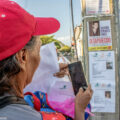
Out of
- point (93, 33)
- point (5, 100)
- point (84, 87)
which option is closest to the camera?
point (5, 100)

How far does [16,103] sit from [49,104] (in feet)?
1.50

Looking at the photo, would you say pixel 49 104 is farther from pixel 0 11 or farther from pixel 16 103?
pixel 0 11

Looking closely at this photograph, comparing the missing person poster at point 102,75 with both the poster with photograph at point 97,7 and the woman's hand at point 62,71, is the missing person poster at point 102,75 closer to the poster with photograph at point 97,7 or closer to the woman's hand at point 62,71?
the poster with photograph at point 97,7

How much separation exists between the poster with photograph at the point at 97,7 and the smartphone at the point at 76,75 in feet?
4.62

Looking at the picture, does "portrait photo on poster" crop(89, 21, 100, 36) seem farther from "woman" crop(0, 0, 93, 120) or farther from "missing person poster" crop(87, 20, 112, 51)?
"woman" crop(0, 0, 93, 120)

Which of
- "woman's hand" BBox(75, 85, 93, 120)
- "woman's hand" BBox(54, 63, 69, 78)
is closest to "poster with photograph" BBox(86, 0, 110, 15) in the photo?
"woman's hand" BBox(54, 63, 69, 78)

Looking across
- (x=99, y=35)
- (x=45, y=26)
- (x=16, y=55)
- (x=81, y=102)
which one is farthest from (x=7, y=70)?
(x=99, y=35)

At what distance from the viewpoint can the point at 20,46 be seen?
29.6 inches

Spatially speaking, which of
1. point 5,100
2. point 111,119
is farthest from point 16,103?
point 111,119

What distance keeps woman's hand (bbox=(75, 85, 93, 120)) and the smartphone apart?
0.04m

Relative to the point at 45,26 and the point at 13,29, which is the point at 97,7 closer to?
the point at 45,26

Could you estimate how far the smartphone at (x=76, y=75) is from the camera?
1.21 meters

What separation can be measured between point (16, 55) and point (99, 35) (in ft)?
5.96

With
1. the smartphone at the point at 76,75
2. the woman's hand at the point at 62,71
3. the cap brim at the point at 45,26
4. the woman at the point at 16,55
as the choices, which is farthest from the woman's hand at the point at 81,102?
the cap brim at the point at 45,26
